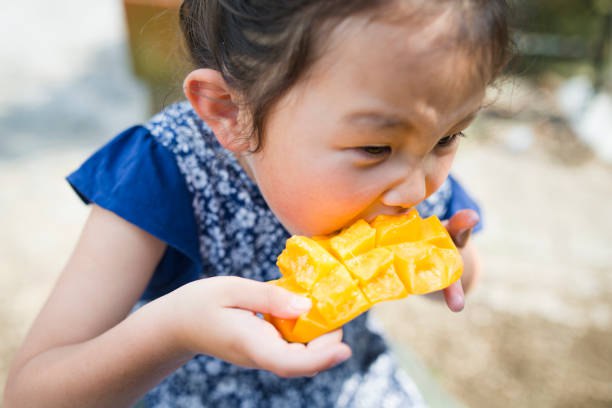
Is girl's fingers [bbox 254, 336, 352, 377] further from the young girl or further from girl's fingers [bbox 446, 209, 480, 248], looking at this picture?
girl's fingers [bbox 446, 209, 480, 248]

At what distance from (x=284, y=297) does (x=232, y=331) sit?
107mm

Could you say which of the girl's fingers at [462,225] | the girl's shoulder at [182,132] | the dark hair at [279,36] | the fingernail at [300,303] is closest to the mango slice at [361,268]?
the fingernail at [300,303]

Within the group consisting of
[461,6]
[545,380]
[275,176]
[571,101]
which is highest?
[461,6]

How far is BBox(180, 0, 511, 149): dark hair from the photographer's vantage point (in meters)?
0.96

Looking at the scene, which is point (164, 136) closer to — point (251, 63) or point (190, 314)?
point (251, 63)

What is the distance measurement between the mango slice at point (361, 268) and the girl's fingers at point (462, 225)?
134 millimetres

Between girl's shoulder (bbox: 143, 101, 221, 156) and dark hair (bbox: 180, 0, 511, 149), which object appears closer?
dark hair (bbox: 180, 0, 511, 149)

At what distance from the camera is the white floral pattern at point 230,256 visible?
1.40 m

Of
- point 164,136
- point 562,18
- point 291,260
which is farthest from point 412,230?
point 562,18

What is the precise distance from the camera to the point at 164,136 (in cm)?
138

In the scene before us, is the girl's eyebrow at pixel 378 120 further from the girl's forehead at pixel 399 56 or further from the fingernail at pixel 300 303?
the fingernail at pixel 300 303

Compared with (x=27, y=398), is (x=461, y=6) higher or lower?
higher

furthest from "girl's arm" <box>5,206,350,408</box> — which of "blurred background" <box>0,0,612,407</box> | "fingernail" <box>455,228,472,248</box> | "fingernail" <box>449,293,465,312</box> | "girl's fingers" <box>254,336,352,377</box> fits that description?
"fingernail" <box>455,228,472,248</box>

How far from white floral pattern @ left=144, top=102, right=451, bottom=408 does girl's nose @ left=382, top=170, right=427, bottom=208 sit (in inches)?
17.3
